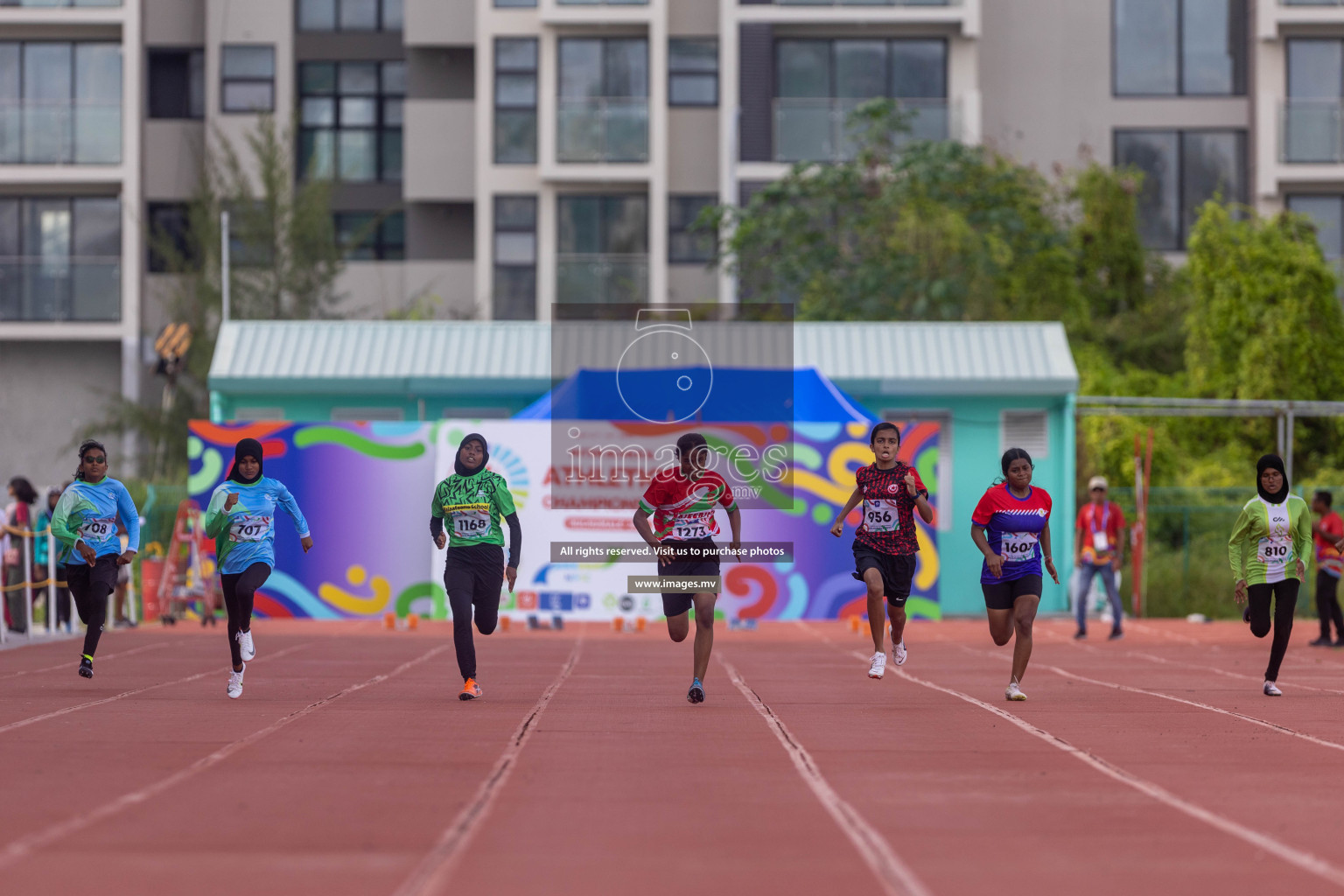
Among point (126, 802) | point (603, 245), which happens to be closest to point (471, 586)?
point (126, 802)

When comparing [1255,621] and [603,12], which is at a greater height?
[603,12]

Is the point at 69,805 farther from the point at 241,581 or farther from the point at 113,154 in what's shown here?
the point at 113,154

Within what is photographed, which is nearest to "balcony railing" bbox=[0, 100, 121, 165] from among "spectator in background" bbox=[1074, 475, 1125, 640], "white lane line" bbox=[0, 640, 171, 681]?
"white lane line" bbox=[0, 640, 171, 681]

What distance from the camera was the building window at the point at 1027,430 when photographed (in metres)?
27.4

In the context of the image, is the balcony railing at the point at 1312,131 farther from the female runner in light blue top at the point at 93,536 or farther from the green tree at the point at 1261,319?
the female runner in light blue top at the point at 93,536

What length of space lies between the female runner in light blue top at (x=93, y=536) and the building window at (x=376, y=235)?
28538 mm

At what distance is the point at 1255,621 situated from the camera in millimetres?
13555

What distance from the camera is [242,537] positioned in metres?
12.6

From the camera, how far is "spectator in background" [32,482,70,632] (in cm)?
2097

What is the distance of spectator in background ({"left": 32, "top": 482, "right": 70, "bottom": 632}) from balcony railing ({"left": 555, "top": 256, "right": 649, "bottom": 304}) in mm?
18582

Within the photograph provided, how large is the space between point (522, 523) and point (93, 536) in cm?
1092

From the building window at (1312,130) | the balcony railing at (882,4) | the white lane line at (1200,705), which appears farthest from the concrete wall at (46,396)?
the white lane line at (1200,705)

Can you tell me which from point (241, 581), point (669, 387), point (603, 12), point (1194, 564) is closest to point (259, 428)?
point (669, 387)

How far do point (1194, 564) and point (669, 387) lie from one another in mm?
9163
